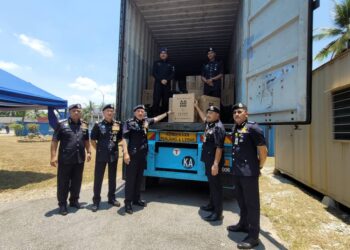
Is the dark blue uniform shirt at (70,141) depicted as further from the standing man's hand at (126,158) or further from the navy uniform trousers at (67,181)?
the standing man's hand at (126,158)

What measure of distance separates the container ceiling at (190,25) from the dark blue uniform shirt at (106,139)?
2.93 metres

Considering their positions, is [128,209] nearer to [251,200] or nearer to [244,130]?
[251,200]

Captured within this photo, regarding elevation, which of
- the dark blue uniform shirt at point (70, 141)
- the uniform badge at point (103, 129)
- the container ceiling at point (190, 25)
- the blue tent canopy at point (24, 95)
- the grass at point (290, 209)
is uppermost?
the container ceiling at point (190, 25)

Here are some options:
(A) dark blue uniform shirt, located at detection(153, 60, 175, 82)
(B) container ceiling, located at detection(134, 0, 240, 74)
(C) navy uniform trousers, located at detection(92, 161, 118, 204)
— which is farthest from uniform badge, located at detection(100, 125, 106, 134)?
(B) container ceiling, located at detection(134, 0, 240, 74)

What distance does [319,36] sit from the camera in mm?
16594

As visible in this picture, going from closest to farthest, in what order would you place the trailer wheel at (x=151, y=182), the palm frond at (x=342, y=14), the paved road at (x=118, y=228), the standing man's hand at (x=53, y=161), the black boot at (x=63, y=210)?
the paved road at (x=118, y=228)
the black boot at (x=63, y=210)
the standing man's hand at (x=53, y=161)
the trailer wheel at (x=151, y=182)
the palm frond at (x=342, y=14)

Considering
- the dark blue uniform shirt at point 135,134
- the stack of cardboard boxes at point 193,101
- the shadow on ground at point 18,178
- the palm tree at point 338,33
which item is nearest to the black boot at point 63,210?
the dark blue uniform shirt at point 135,134

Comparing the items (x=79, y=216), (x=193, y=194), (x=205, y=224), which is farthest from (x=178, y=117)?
(x=79, y=216)

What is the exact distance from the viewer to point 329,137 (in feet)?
16.4

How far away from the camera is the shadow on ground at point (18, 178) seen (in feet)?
20.5

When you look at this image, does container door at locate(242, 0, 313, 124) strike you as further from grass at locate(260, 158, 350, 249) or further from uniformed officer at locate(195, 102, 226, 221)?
grass at locate(260, 158, 350, 249)

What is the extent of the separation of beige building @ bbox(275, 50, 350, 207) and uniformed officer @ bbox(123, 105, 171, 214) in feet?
8.39

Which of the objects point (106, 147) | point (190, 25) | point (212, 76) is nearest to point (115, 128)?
point (106, 147)

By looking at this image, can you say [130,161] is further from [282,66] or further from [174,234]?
[282,66]
